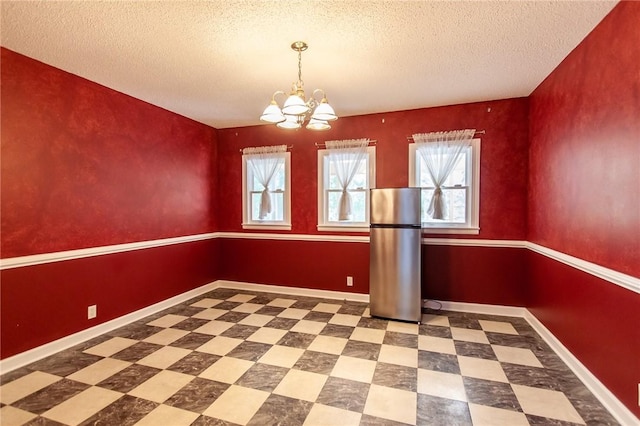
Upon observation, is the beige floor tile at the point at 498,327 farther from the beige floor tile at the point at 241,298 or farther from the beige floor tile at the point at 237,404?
the beige floor tile at the point at 241,298

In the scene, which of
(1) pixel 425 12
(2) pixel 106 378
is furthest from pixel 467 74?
(2) pixel 106 378

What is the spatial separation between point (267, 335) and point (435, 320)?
1986 mm

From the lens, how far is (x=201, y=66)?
2824 millimetres

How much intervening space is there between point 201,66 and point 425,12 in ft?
6.48

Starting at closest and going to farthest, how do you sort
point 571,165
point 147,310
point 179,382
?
point 179,382 → point 571,165 → point 147,310

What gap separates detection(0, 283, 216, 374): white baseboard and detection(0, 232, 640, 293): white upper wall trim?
76 cm

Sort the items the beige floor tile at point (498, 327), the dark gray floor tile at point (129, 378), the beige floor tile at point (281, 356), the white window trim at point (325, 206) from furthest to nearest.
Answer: the white window trim at point (325, 206) → the beige floor tile at point (498, 327) → the beige floor tile at point (281, 356) → the dark gray floor tile at point (129, 378)

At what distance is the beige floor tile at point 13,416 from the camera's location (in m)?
1.91

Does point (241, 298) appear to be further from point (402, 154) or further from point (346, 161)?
point (402, 154)

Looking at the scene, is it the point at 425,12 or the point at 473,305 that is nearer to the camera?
the point at 425,12

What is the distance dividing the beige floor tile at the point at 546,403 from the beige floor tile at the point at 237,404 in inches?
71.4

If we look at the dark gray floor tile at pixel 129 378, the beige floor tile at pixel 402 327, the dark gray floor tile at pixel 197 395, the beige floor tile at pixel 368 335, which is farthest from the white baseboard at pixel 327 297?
the dark gray floor tile at pixel 197 395

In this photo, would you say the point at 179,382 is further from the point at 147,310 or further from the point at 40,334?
the point at 147,310

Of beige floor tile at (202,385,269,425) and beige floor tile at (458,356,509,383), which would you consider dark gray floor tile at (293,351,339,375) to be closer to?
beige floor tile at (202,385,269,425)
